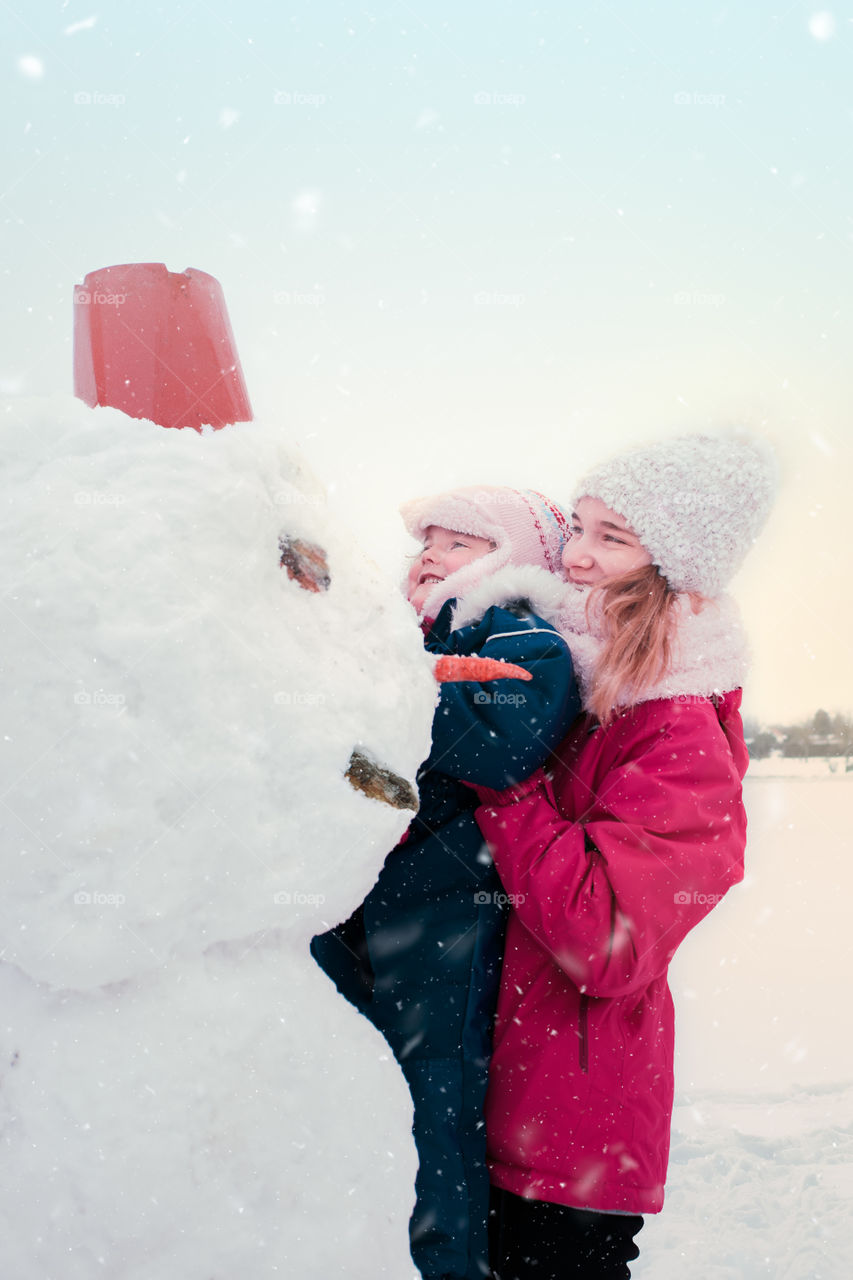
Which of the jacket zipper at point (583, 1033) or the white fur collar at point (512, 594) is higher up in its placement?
the white fur collar at point (512, 594)

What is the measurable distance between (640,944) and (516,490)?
1158mm

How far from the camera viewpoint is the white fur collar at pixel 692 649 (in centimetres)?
172

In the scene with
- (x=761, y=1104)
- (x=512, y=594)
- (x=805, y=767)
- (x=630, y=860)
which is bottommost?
(x=805, y=767)

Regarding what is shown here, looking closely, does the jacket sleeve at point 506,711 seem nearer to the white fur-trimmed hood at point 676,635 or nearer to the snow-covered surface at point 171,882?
the white fur-trimmed hood at point 676,635

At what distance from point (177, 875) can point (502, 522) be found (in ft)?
4.10

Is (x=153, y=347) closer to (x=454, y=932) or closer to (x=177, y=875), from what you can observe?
(x=177, y=875)

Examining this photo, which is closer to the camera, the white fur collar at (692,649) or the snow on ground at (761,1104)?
the white fur collar at (692,649)

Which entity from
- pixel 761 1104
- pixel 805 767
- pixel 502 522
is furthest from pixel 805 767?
pixel 502 522

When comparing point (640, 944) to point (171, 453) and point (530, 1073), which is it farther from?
point (171, 453)

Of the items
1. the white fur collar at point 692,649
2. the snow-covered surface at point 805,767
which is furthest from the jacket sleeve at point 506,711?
the snow-covered surface at point 805,767

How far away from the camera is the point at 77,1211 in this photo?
108cm

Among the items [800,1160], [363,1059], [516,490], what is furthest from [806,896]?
[363,1059]

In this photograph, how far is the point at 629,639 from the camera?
5.59 feet

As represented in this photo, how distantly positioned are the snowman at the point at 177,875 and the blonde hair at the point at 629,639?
57 cm
